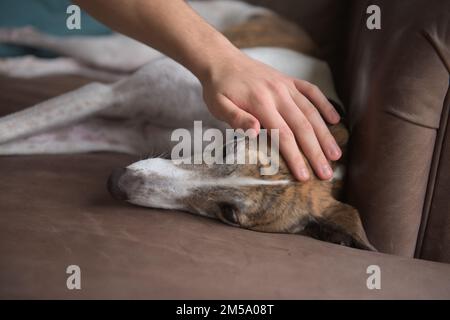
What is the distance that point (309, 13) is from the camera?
2.69 metres

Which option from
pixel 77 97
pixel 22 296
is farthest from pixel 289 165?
pixel 77 97

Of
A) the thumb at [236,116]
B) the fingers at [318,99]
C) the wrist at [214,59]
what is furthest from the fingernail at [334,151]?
the wrist at [214,59]

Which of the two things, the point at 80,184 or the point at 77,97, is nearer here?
the point at 80,184

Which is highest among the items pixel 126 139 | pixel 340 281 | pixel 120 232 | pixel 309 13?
pixel 309 13

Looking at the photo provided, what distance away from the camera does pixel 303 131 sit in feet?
4.83

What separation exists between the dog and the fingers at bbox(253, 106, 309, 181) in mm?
41

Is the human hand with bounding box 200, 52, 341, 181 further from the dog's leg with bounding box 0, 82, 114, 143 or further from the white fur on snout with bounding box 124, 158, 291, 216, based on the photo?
the dog's leg with bounding box 0, 82, 114, 143

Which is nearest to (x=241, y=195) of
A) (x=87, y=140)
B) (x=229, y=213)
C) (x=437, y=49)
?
(x=229, y=213)

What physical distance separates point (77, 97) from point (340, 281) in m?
1.20

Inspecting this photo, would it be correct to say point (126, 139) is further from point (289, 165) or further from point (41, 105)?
point (289, 165)

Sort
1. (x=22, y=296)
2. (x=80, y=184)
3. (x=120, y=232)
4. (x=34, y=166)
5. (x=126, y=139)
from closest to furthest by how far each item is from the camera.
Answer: (x=22, y=296)
(x=120, y=232)
(x=80, y=184)
(x=34, y=166)
(x=126, y=139)

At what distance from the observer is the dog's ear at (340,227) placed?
1449mm

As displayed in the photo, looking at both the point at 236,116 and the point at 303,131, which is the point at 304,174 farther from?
the point at 236,116

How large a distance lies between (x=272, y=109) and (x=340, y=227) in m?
0.37
